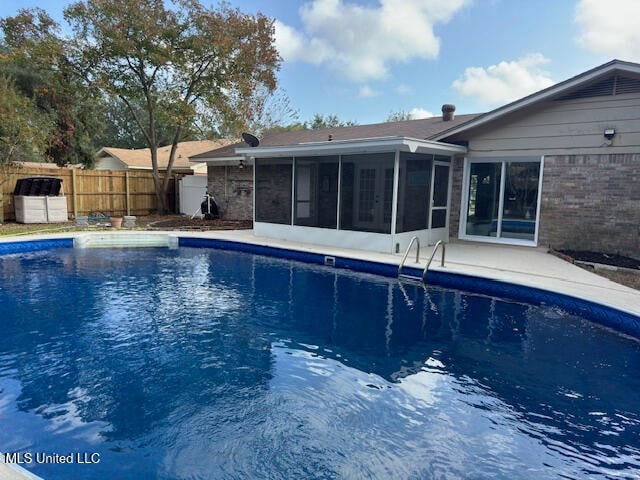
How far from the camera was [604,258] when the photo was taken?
29.2 feet

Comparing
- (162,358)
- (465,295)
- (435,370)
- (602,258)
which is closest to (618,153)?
(602,258)

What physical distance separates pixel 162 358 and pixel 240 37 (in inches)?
571

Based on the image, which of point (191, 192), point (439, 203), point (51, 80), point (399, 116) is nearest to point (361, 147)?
point (439, 203)

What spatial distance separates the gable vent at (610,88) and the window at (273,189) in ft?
23.0

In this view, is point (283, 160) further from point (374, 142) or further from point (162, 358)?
point (162, 358)

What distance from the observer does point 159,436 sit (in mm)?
3430

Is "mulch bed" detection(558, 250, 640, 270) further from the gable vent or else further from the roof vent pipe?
the roof vent pipe

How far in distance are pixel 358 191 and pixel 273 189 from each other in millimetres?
2861

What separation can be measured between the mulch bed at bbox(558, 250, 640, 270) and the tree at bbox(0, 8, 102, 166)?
16.8m

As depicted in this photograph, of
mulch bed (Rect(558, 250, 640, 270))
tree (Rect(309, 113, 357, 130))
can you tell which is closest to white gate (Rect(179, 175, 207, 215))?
mulch bed (Rect(558, 250, 640, 270))

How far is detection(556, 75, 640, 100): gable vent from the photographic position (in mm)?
8688

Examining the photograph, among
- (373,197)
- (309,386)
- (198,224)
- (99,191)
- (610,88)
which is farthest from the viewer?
(99,191)

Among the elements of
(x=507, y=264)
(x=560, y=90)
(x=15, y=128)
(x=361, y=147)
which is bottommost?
(x=507, y=264)

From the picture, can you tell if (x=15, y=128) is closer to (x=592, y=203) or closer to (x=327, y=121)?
(x=592, y=203)
